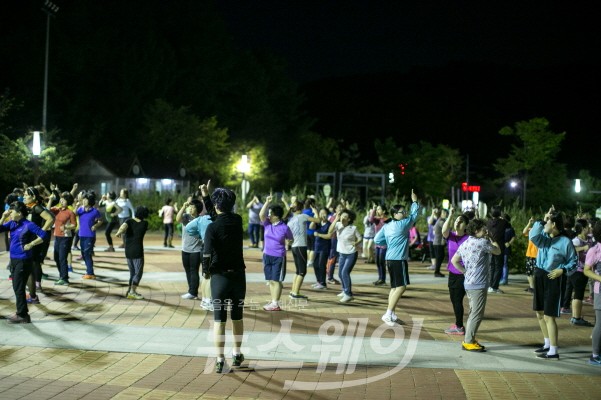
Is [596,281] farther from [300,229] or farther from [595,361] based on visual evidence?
[300,229]

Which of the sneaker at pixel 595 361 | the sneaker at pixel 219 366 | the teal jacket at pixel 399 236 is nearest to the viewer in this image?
the sneaker at pixel 219 366

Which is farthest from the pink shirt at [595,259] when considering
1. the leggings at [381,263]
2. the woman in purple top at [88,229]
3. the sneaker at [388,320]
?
the woman in purple top at [88,229]

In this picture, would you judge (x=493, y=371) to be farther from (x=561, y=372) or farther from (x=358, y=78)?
(x=358, y=78)

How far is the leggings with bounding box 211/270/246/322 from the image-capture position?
723 cm

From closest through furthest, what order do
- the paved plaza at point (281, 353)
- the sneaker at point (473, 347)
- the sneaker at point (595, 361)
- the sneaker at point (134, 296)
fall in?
the paved plaza at point (281, 353), the sneaker at point (595, 361), the sneaker at point (473, 347), the sneaker at point (134, 296)

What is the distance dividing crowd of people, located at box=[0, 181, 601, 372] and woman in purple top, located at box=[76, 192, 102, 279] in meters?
0.02

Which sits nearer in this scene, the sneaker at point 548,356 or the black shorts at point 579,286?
the sneaker at point 548,356

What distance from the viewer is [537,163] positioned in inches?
2219

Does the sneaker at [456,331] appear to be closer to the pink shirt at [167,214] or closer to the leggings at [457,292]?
the leggings at [457,292]

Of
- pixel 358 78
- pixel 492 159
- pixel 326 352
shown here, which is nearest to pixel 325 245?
pixel 326 352

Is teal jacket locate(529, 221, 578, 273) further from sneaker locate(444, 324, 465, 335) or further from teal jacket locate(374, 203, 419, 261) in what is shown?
teal jacket locate(374, 203, 419, 261)

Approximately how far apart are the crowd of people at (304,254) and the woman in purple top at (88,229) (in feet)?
0.07

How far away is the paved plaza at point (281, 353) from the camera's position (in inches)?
264

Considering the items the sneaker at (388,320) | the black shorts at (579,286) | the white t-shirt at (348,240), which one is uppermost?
the white t-shirt at (348,240)
